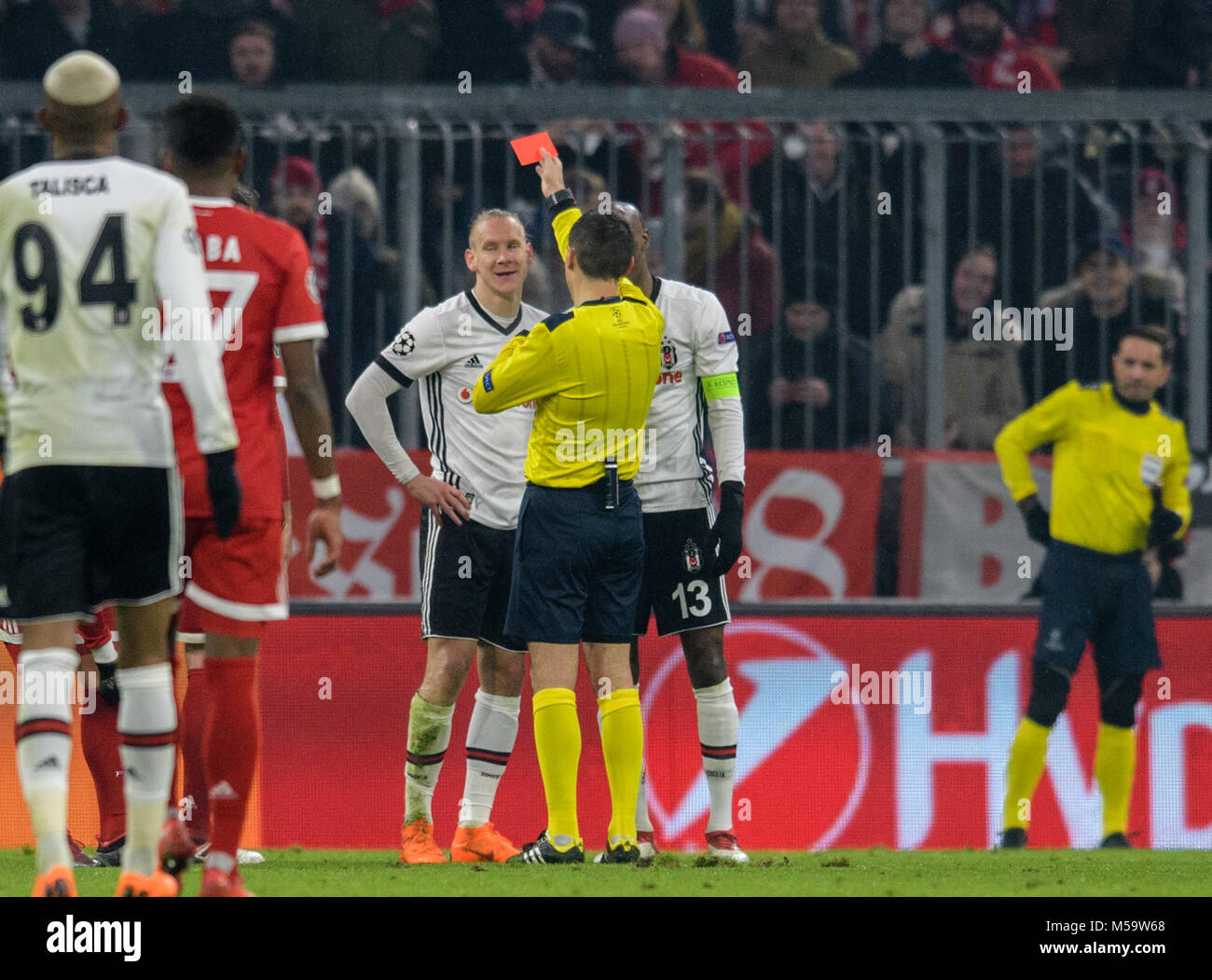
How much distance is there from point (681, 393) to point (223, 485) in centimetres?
254

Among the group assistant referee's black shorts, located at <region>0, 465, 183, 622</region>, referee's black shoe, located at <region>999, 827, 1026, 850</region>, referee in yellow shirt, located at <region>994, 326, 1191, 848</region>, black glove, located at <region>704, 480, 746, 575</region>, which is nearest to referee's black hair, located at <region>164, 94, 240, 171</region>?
assistant referee's black shorts, located at <region>0, 465, 183, 622</region>

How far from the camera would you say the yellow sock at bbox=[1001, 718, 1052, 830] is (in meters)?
8.32

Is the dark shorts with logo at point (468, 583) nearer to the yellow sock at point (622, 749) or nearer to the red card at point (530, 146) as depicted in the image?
the yellow sock at point (622, 749)

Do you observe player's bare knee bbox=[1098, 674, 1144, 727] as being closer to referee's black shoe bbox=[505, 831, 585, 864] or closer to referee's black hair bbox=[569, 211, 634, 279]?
referee's black shoe bbox=[505, 831, 585, 864]

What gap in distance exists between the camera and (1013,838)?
8266mm

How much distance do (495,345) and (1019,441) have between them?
2.61 m

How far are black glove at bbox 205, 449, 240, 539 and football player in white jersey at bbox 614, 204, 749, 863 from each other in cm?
234

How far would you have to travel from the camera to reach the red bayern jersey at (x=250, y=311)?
5188 mm

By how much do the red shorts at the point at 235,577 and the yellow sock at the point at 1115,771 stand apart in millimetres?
4434

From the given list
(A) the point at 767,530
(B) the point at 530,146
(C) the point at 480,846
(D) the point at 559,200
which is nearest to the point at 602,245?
(D) the point at 559,200

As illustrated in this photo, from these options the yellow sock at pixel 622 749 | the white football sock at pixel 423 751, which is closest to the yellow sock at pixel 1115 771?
the yellow sock at pixel 622 749

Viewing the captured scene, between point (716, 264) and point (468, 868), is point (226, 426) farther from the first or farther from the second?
point (716, 264)

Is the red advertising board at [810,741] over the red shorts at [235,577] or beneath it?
beneath

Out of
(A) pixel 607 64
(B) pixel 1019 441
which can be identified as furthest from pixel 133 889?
(A) pixel 607 64
